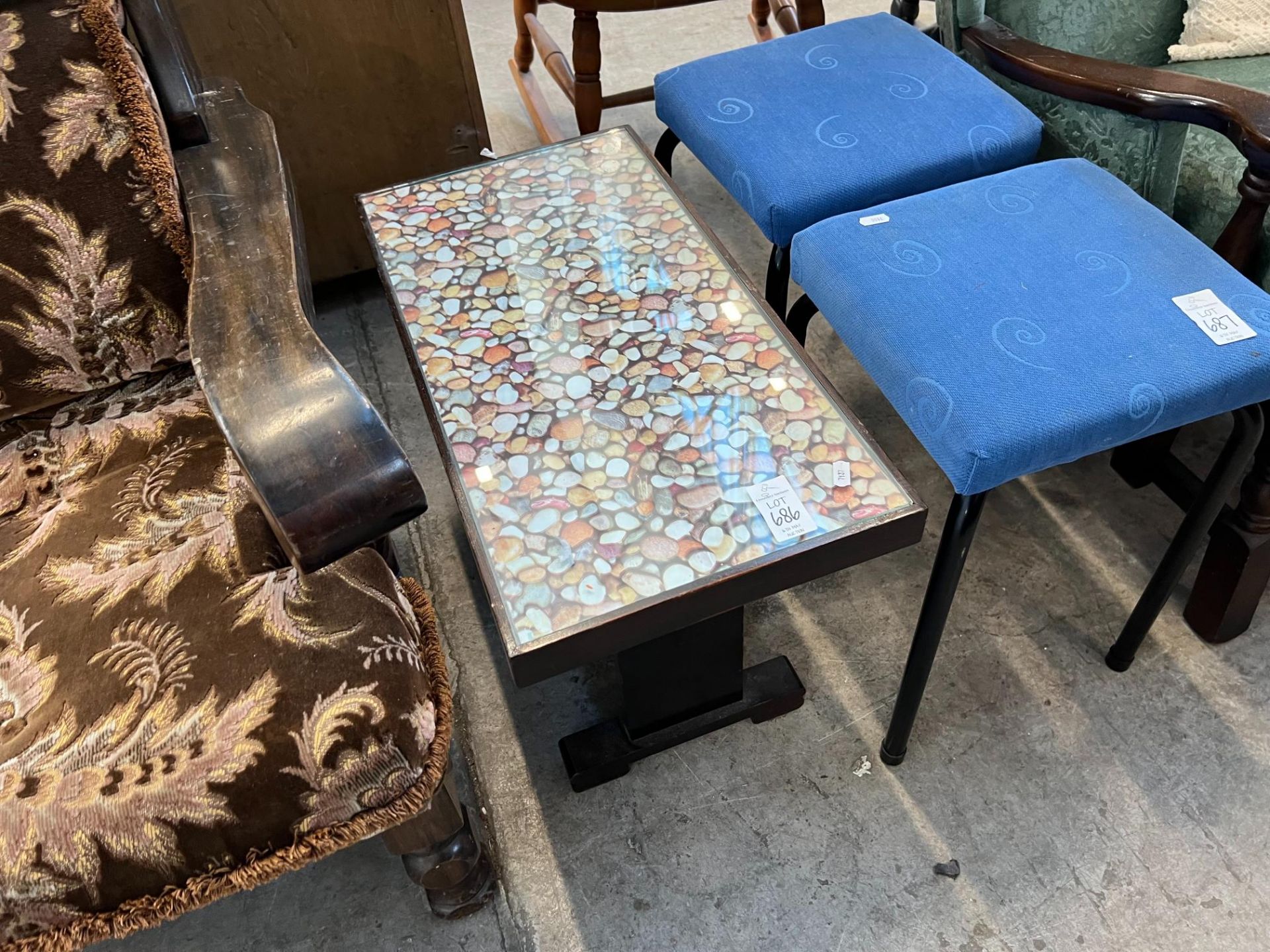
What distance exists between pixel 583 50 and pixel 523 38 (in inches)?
22.0

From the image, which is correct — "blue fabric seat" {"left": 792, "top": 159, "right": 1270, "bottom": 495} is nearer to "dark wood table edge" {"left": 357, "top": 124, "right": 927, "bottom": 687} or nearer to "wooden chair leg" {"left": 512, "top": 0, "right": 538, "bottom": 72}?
"dark wood table edge" {"left": 357, "top": 124, "right": 927, "bottom": 687}

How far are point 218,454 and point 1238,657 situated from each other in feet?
3.97

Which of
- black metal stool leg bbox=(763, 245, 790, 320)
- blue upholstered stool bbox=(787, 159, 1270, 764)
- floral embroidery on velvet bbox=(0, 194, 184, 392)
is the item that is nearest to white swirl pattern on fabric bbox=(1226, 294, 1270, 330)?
blue upholstered stool bbox=(787, 159, 1270, 764)

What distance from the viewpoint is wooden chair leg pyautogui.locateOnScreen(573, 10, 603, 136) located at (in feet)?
5.49

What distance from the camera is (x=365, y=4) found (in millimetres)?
1380

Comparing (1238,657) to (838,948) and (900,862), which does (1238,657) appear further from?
(838,948)

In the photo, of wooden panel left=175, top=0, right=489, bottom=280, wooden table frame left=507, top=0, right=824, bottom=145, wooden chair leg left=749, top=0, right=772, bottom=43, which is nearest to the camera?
wooden panel left=175, top=0, right=489, bottom=280

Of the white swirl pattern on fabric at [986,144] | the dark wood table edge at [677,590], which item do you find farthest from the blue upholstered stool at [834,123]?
the dark wood table edge at [677,590]

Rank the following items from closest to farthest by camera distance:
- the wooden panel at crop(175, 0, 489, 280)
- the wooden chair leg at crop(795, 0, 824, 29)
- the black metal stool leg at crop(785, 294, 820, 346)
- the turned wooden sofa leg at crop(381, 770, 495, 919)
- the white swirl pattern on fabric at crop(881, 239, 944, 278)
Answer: the turned wooden sofa leg at crop(381, 770, 495, 919) → the white swirl pattern on fabric at crop(881, 239, 944, 278) → the black metal stool leg at crop(785, 294, 820, 346) → the wooden panel at crop(175, 0, 489, 280) → the wooden chair leg at crop(795, 0, 824, 29)

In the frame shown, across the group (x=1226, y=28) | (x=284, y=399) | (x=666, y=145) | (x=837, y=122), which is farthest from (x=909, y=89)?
(x=284, y=399)

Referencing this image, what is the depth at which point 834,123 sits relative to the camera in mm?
1192

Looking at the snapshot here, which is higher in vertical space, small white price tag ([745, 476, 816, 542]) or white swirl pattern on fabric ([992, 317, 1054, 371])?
white swirl pattern on fabric ([992, 317, 1054, 371])

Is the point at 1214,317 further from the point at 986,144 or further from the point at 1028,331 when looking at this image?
the point at 986,144

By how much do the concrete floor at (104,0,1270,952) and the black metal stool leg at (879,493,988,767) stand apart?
63mm
